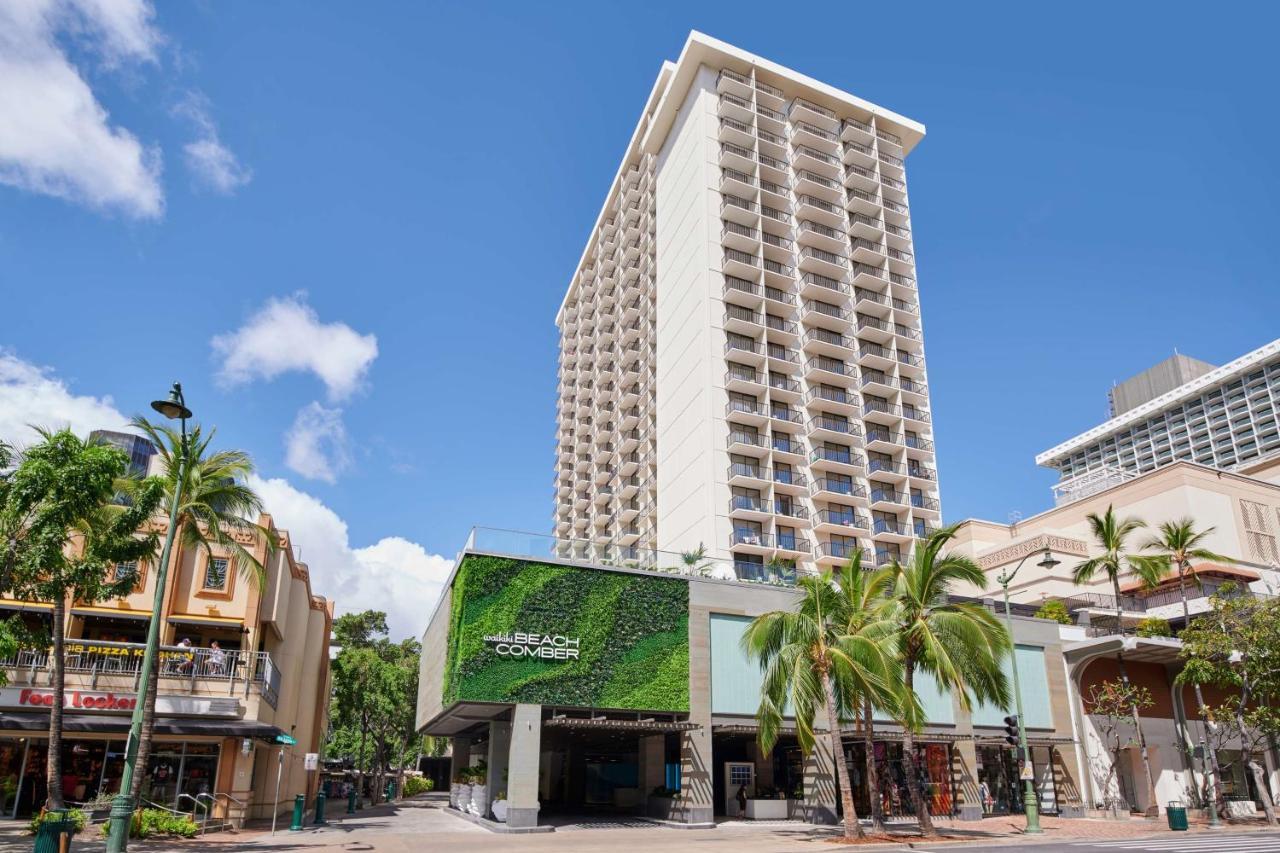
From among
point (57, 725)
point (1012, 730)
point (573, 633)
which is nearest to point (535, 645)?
point (573, 633)

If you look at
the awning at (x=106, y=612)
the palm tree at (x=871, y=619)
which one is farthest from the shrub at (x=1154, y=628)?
the awning at (x=106, y=612)

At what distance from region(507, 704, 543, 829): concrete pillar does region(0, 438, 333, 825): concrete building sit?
8307mm

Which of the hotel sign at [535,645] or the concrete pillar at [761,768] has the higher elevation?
the hotel sign at [535,645]

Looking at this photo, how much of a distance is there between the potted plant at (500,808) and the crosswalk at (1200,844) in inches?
731

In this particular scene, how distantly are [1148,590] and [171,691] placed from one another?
Result: 50.3m

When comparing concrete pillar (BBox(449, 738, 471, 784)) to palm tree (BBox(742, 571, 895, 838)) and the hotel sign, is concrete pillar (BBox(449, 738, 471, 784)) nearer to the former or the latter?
the hotel sign

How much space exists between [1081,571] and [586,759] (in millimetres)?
29855

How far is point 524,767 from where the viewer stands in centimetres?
2986

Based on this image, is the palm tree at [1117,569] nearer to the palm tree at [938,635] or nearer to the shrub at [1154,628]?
the shrub at [1154,628]

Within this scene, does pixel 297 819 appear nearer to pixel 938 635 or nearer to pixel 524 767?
pixel 524 767

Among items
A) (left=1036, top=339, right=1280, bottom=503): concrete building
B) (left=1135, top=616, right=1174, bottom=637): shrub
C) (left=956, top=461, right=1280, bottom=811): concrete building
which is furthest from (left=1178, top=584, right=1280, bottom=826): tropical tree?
(left=1036, top=339, right=1280, bottom=503): concrete building

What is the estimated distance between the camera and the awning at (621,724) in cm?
3069

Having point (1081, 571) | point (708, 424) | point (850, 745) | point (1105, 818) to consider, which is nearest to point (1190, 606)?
point (1081, 571)

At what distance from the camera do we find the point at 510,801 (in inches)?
1155
